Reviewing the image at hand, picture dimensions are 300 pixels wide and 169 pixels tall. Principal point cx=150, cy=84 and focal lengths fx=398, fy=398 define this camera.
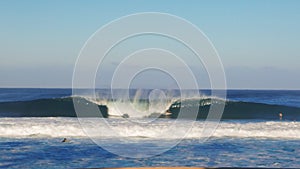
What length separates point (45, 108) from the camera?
3547 cm

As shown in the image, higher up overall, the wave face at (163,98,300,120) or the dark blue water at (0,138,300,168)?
the dark blue water at (0,138,300,168)

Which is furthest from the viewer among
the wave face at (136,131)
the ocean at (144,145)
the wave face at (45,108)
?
the wave face at (45,108)

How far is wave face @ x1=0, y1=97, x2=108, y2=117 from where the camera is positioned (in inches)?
1284

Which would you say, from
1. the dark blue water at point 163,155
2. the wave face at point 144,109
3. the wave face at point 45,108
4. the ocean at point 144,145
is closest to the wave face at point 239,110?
the wave face at point 144,109

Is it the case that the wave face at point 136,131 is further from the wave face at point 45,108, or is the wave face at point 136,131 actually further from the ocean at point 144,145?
the wave face at point 45,108

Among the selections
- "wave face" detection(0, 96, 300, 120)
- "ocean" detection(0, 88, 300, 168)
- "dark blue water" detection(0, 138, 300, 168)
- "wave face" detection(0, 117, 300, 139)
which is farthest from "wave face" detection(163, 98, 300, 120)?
"dark blue water" detection(0, 138, 300, 168)

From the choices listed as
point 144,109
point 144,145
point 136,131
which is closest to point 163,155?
point 144,145

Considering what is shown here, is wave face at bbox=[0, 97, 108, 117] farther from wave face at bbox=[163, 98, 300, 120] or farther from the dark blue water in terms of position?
the dark blue water

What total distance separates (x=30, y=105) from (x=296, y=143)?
27027 millimetres

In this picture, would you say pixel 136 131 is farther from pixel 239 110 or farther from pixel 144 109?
pixel 239 110

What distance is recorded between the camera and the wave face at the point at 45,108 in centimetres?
3262

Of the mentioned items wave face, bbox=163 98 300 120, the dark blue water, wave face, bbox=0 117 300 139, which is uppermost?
the dark blue water

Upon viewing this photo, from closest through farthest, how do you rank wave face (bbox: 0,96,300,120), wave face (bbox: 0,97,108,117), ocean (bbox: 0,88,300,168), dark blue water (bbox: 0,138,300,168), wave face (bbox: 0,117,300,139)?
1. dark blue water (bbox: 0,138,300,168)
2. ocean (bbox: 0,88,300,168)
3. wave face (bbox: 0,117,300,139)
4. wave face (bbox: 0,96,300,120)
5. wave face (bbox: 0,97,108,117)

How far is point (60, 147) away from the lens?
1380cm
